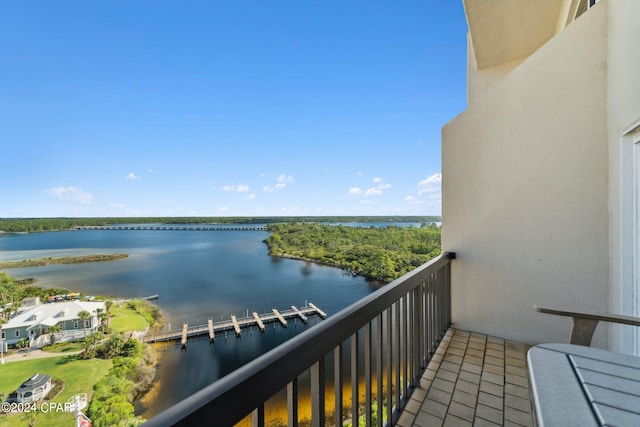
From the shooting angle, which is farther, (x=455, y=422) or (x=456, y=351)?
(x=456, y=351)

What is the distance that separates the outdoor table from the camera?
71 cm

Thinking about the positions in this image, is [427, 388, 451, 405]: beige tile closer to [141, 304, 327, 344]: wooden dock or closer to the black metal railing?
the black metal railing

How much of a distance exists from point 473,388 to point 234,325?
1930 cm

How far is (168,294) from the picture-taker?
27.5 metres

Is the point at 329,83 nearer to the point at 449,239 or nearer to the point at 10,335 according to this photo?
the point at 449,239

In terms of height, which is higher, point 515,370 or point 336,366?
point 336,366

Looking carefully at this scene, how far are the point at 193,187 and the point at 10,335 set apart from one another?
2444 cm

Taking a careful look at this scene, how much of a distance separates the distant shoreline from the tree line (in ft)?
83.1

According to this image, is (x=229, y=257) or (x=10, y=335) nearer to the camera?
(x=10, y=335)

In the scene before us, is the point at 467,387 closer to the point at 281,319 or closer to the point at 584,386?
the point at 584,386

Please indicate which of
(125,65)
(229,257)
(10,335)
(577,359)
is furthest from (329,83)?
(229,257)

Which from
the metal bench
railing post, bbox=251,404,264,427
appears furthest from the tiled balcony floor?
railing post, bbox=251,404,264,427

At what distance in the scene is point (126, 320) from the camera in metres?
20.4

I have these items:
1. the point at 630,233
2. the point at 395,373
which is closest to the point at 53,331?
the point at 395,373
